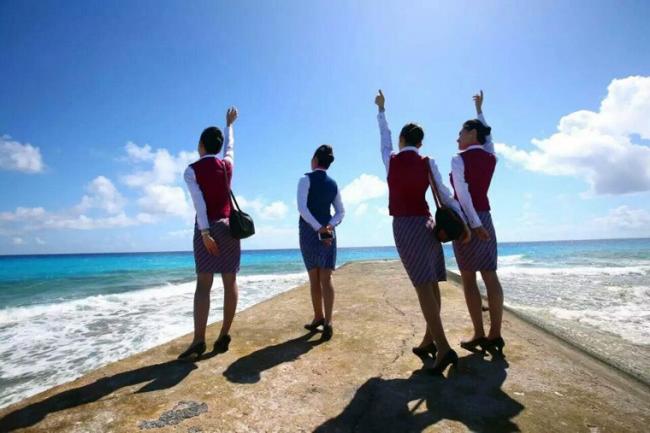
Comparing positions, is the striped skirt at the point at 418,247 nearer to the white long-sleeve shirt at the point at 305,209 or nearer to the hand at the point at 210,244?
the white long-sleeve shirt at the point at 305,209

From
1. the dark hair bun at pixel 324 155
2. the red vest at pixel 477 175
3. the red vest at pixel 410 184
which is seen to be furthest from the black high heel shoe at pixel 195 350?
the red vest at pixel 477 175

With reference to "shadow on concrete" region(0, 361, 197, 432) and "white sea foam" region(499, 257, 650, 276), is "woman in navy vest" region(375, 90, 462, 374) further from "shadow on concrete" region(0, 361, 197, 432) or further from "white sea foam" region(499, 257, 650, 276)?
A: "white sea foam" region(499, 257, 650, 276)

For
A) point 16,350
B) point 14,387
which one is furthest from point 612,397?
point 16,350

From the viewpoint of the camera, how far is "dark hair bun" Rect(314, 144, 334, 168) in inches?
154

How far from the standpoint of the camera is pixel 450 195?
2705 mm

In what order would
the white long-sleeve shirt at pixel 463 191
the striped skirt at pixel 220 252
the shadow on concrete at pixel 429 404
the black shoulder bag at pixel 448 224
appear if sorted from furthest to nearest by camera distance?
the striped skirt at pixel 220 252, the white long-sleeve shirt at pixel 463 191, the black shoulder bag at pixel 448 224, the shadow on concrete at pixel 429 404

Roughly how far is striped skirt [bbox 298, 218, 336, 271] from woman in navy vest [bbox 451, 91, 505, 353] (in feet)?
4.51

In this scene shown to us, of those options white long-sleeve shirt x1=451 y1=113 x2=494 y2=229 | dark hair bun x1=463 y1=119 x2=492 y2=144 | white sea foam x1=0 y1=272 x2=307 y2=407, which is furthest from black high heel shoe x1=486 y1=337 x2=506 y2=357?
white sea foam x1=0 y1=272 x2=307 y2=407

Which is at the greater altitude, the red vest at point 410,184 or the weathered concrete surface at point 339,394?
the red vest at point 410,184

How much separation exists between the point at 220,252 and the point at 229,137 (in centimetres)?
125

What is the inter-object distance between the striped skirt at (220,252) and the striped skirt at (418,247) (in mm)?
1577

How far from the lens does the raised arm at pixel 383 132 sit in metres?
2.94

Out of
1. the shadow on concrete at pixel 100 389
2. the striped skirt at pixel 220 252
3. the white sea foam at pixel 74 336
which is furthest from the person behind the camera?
the white sea foam at pixel 74 336

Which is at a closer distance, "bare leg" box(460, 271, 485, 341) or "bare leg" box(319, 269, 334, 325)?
"bare leg" box(460, 271, 485, 341)
